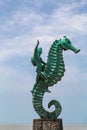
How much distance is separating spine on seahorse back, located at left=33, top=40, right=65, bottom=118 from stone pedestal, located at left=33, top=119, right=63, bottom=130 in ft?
0.52

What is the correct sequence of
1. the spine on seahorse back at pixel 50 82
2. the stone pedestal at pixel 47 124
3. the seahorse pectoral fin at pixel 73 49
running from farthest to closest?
the seahorse pectoral fin at pixel 73 49 → the spine on seahorse back at pixel 50 82 → the stone pedestal at pixel 47 124

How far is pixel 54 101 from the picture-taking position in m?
10.6

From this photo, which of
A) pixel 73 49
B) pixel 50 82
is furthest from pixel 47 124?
pixel 73 49

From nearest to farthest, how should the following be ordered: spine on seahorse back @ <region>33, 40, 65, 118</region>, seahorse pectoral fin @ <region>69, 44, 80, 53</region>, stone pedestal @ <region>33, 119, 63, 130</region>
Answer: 1. stone pedestal @ <region>33, 119, 63, 130</region>
2. spine on seahorse back @ <region>33, 40, 65, 118</region>
3. seahorse pectoral fin @ <region>69, 44, 80, 53</region>

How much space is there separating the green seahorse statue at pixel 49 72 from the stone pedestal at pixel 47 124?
15cm

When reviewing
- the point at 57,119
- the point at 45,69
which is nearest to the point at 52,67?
the point at 45,69

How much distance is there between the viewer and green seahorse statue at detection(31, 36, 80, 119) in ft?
34.4

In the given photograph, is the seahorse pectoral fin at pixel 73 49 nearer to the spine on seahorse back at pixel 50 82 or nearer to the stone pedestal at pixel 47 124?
the spine on seahorse back at pixel 50 82

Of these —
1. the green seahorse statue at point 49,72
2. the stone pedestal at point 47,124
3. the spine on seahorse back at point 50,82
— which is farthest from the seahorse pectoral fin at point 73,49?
the stone pedestal at point 47,124

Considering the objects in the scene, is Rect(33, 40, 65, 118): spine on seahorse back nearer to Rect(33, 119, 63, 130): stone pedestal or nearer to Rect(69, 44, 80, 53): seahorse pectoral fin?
Rect(33, 119, 63, 130): stone pedestal

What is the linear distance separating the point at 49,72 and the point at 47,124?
46.3 inches

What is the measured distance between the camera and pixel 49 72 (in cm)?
1059

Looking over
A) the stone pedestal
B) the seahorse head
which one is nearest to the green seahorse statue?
the seahorse head

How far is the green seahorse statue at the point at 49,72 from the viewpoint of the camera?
1049cm
